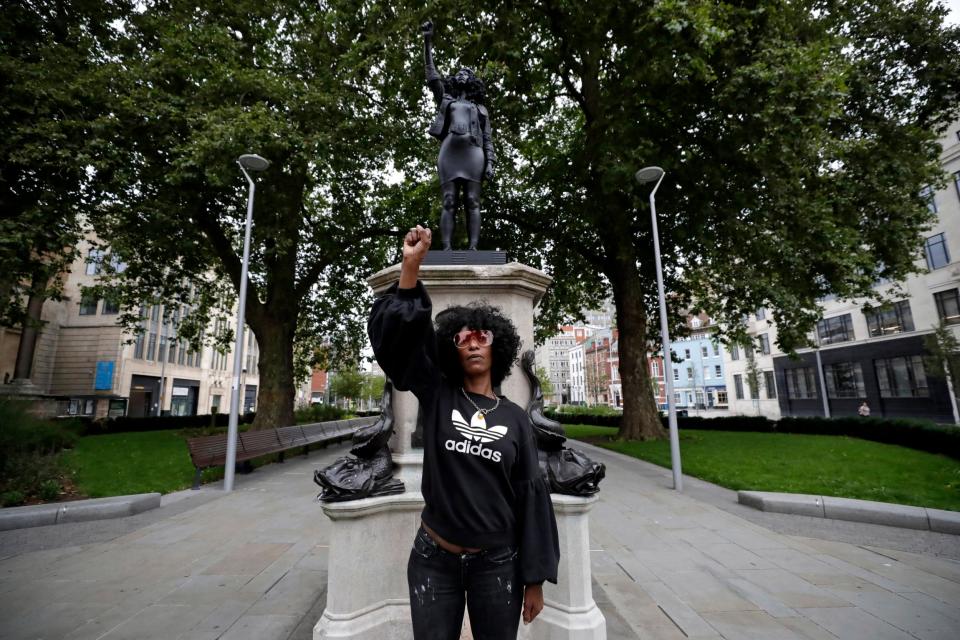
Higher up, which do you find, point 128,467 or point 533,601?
point 533,601

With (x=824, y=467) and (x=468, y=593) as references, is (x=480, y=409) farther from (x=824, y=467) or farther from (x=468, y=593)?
(x=824, y=467)

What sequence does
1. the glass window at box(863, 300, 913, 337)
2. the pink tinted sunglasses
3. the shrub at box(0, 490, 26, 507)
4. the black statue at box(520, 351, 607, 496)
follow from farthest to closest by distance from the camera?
the glass window at box(863, 300, 913, 337) → the shrub at box(0, 490, 26, 507) → the black statue at box(520, 351, 607, 496) → the pink tinted sunglasses

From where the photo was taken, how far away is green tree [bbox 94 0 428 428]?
1179cm

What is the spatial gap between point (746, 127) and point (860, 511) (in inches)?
360

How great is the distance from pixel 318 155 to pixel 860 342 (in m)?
40.2

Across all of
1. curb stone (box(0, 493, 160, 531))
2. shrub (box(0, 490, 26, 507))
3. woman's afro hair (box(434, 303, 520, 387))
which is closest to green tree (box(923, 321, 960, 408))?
woman's afro hair (box(434, 303, 520, 387))

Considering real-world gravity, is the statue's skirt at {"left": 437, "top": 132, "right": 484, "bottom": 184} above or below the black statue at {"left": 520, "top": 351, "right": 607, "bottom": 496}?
above

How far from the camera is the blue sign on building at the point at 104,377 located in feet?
111

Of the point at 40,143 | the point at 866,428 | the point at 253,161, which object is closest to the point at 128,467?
the point at 253,161

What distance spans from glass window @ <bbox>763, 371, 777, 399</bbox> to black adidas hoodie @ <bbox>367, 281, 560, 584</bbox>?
53602 millimetres

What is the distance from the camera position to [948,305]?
27609mm

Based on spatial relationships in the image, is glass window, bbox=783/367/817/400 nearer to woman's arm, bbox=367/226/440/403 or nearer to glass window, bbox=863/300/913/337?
glass window, bbox=863/300/913/337

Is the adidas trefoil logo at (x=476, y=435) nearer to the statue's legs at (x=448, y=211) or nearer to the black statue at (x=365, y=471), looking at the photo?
the black statue at (x=365, y=471)

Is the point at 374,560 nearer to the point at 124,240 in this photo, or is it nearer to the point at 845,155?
the point at 124,240
